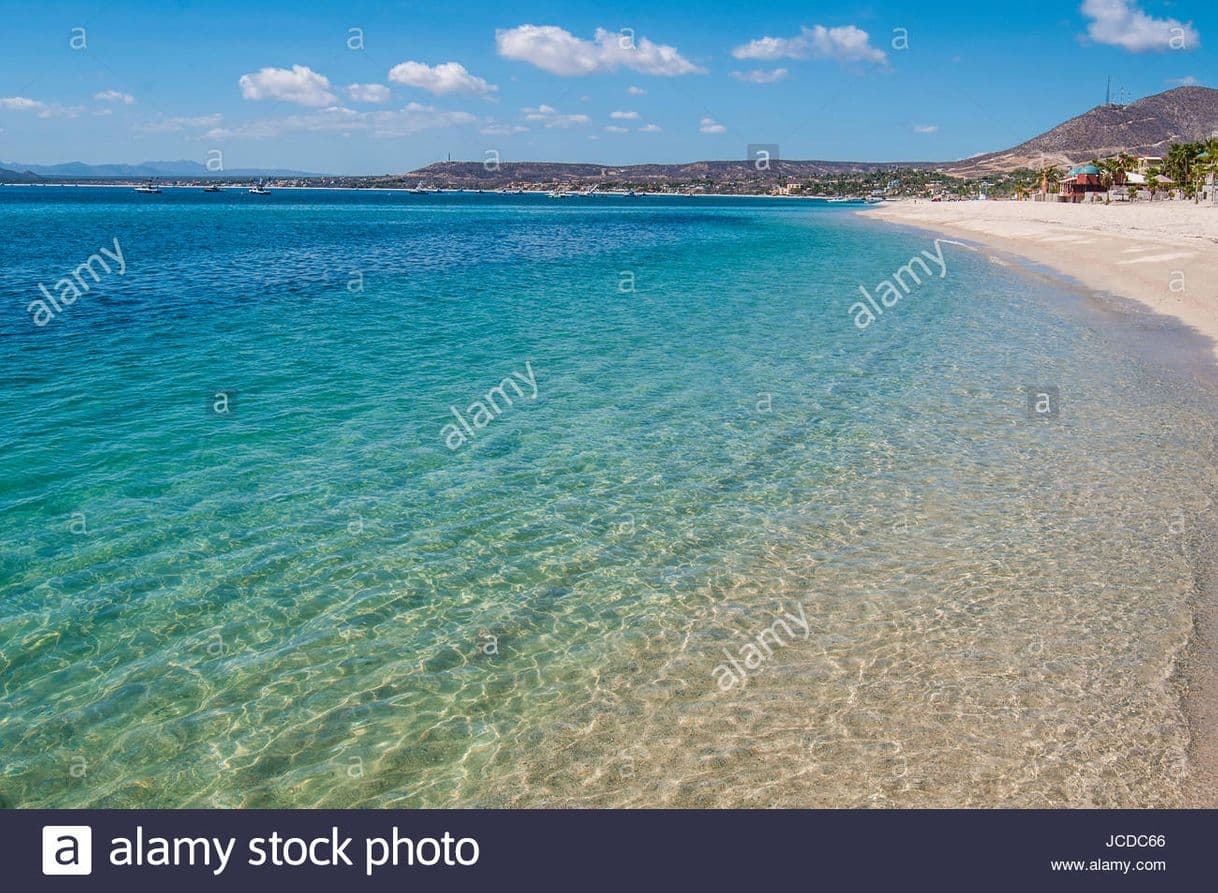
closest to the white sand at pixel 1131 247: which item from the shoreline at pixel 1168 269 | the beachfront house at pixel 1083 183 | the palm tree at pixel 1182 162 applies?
the shoreline at pixel 1168 269

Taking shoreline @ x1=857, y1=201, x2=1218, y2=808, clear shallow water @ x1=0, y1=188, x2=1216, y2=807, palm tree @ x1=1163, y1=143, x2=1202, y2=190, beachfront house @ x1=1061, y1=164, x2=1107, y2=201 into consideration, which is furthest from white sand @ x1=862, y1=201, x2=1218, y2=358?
beachfront house @ x1=1061, y1=164, x2=1107, y2=201

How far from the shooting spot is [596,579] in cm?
1159

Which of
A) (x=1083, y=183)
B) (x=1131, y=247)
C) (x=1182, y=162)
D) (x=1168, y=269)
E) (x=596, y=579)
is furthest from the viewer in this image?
(x=1083, y=183)

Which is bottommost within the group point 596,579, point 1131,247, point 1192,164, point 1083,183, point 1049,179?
point 596,579

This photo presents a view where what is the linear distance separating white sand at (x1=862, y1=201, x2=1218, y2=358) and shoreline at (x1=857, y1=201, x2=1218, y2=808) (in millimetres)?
66

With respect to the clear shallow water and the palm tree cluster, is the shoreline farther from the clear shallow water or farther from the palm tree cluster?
the palm tree cluster

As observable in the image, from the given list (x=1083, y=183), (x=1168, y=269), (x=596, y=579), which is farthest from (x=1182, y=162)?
(x=596, y=579)

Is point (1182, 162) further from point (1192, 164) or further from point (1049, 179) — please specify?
point (1049, 179)

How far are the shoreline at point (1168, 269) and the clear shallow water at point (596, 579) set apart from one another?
9.0 inches

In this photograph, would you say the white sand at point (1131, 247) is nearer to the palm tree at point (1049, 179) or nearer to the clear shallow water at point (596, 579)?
the clear shallow water at point (596, 579)

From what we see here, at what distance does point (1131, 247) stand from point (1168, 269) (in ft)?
47.4

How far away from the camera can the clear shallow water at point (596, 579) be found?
788cm
